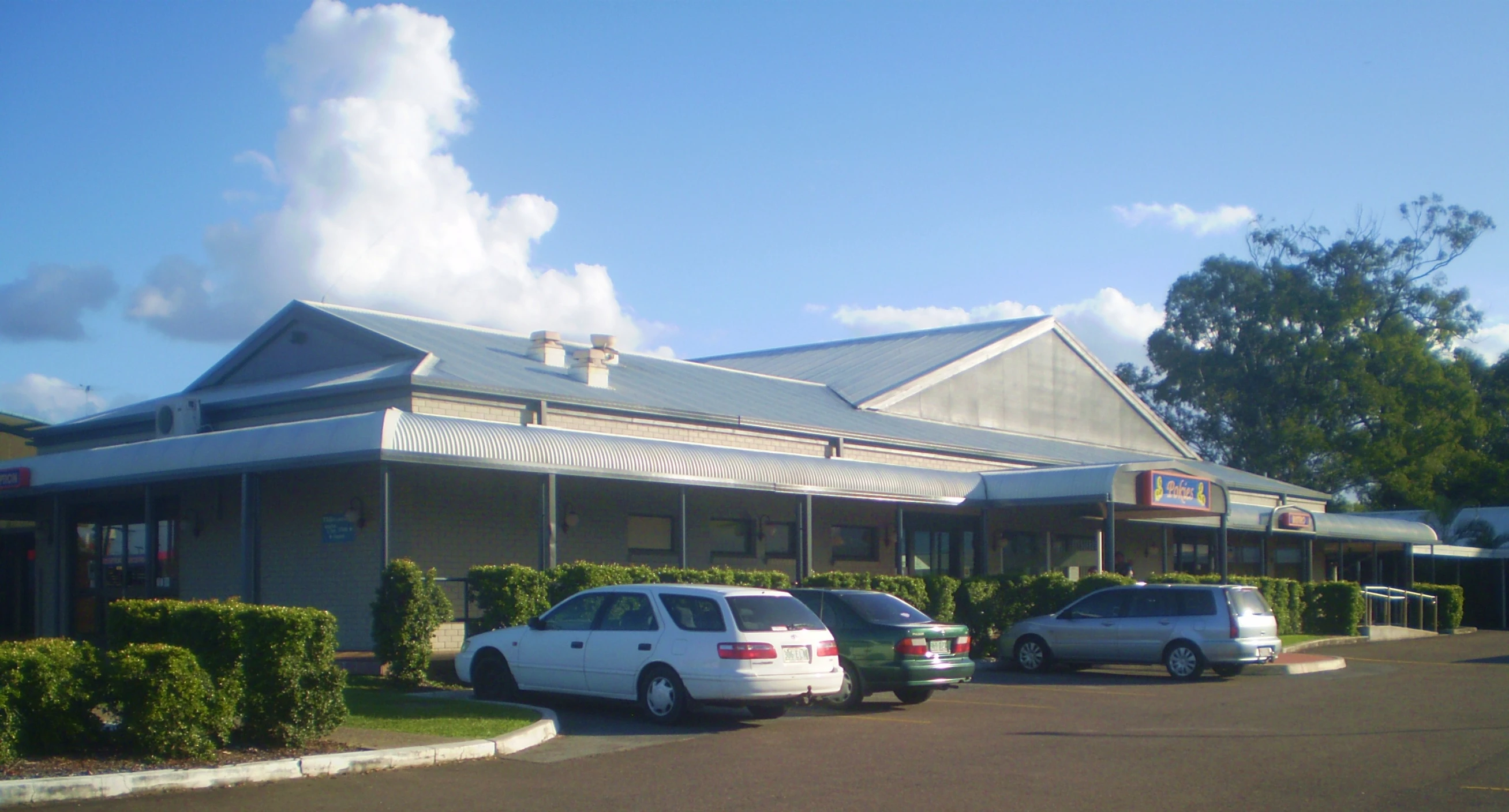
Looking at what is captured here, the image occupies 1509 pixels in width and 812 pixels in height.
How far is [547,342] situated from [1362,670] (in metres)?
16.3

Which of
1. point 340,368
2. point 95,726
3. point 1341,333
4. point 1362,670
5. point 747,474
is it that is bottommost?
point 1362,670

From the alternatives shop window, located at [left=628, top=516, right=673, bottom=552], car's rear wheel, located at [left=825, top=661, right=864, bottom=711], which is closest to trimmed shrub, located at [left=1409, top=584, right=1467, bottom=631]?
shop window, located at [left=628, top=516, right=673, bottom=552]

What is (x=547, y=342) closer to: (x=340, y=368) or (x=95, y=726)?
(x=340, y=368)

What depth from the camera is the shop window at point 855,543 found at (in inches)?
1098

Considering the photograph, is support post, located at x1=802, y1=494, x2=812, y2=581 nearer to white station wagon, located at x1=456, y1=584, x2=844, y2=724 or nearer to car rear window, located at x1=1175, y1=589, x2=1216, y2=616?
car rear window, located at x1=1175, y1=589, x2=1216, y2=616

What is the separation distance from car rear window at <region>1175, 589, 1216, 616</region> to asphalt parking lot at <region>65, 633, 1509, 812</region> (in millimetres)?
3024

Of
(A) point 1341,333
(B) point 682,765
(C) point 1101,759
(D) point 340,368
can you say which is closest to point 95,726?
(B) point 682,765

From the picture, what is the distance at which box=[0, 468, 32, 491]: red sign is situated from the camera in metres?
21.7

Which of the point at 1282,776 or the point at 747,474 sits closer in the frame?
the point at 1282,776

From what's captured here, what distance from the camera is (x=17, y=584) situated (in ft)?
87.0

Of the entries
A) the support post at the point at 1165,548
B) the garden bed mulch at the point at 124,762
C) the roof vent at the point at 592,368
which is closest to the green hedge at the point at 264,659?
the garden bed mulch at the point at 124,762

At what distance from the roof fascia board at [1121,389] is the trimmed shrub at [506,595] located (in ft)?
85.7

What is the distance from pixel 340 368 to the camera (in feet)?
80.7

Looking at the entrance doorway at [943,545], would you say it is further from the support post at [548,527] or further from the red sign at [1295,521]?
the support post at [548,527]
